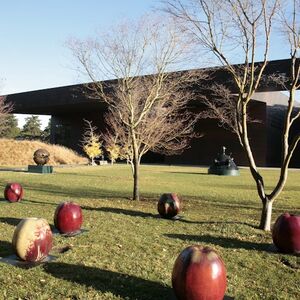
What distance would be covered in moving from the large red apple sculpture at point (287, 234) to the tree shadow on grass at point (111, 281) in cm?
250

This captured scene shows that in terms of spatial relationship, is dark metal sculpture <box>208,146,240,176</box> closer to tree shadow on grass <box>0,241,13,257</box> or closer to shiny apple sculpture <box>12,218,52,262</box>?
tree shadow on grass <box>0,241,13,257</box>

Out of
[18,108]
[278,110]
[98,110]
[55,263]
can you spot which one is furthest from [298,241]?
[18,108]

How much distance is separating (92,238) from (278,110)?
40539mm

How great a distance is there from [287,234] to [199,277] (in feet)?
9.68

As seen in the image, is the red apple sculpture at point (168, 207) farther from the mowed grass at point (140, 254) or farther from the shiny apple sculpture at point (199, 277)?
the shiny apple sculpture at point (199, 277)

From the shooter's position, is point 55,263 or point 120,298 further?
point 55,263

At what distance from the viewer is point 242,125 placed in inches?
352

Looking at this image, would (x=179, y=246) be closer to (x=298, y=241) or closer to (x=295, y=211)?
(x=298, y=241)

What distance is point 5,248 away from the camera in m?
6.73

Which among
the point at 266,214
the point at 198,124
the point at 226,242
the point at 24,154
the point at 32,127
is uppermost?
the point at 32,127

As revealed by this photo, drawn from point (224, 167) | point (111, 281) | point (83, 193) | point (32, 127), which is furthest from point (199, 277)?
point (32, 127)

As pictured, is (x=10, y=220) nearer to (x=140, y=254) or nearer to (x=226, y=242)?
(x=140, y=254)

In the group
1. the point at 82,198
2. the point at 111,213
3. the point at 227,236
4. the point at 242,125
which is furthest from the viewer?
the point at 82,198

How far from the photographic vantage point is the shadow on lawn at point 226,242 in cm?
724
